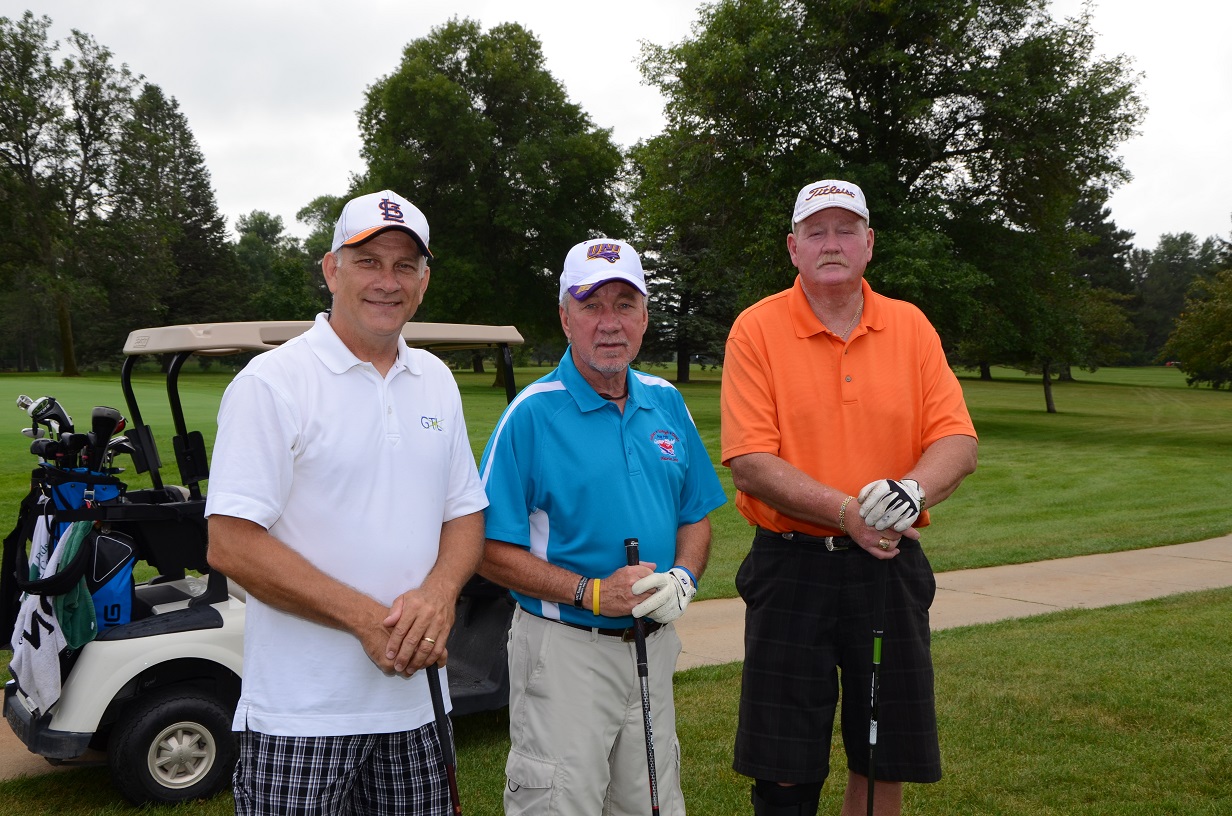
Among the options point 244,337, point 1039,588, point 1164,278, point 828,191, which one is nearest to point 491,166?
point 1039,588

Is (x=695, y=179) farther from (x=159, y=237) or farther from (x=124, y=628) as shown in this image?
(x=159, y=237)

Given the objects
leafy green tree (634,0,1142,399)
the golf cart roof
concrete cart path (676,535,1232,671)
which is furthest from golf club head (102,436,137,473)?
leafy green tree (634,0,1142,399)

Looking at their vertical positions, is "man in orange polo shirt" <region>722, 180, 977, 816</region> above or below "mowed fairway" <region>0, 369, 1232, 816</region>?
above

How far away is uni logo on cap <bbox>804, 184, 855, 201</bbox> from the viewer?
299cm

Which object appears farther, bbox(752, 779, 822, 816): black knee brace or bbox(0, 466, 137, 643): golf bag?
bbox(0, 466, 137, 643): golf bag

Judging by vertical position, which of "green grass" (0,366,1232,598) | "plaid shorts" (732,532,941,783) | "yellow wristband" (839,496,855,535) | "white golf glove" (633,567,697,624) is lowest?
"green grass" (0,366,1232,598)

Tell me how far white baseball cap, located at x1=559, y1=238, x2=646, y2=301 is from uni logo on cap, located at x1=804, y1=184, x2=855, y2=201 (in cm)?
65

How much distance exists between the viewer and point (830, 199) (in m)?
2.97

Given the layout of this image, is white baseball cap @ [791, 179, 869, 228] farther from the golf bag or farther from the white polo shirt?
the golf bag

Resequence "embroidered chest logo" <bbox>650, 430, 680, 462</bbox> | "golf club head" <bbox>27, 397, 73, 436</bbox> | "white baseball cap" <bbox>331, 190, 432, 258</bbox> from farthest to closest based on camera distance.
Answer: "golf club head" <bbox>27, 397, 73, 436</bbox> < "embroidered chest logo" <bbox>650, 430, 680, 462</bbox> < "white baseball cap" <bbox>331, 190, 432, 258</bbox>

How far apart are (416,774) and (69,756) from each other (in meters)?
2.21

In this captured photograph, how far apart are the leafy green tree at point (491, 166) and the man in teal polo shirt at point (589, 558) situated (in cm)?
3515

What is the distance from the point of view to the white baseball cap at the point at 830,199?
2961 millimetres

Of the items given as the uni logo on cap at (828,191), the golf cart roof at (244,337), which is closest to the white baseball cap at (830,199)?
the uni logo on cap at (828,191)
